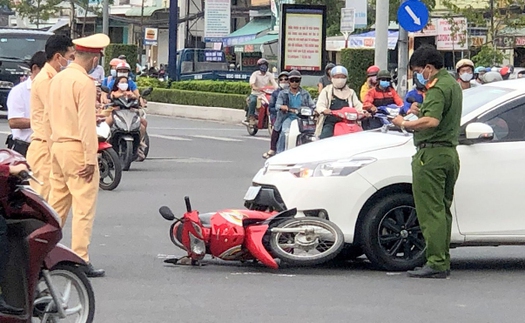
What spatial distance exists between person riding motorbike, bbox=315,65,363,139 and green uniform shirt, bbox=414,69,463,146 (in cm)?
597

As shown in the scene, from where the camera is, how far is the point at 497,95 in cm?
988

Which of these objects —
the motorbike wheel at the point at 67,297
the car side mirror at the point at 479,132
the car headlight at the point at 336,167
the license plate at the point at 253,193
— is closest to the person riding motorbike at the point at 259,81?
the license plate at the point at 253,193

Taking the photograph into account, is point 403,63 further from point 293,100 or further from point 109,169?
point 109,169

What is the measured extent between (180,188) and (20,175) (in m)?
9.95

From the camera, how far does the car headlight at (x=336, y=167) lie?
30.9 ft

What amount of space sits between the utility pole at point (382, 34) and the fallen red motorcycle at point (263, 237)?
14331 mm

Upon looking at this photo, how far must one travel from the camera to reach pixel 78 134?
879 centimetres

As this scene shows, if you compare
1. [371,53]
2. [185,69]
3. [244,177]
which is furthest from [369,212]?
[185,69]

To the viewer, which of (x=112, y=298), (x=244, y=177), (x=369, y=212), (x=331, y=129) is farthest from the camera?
(x=244, y=177)

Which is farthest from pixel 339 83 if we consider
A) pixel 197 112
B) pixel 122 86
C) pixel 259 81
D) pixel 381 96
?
pixel 197 112

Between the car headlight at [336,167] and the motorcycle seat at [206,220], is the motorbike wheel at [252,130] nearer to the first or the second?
the motorcycle seat at [206,220]

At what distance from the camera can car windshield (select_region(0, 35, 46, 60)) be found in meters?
29.8

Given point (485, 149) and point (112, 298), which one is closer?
point (112, 298)

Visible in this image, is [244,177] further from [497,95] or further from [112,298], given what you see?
[112,298]
